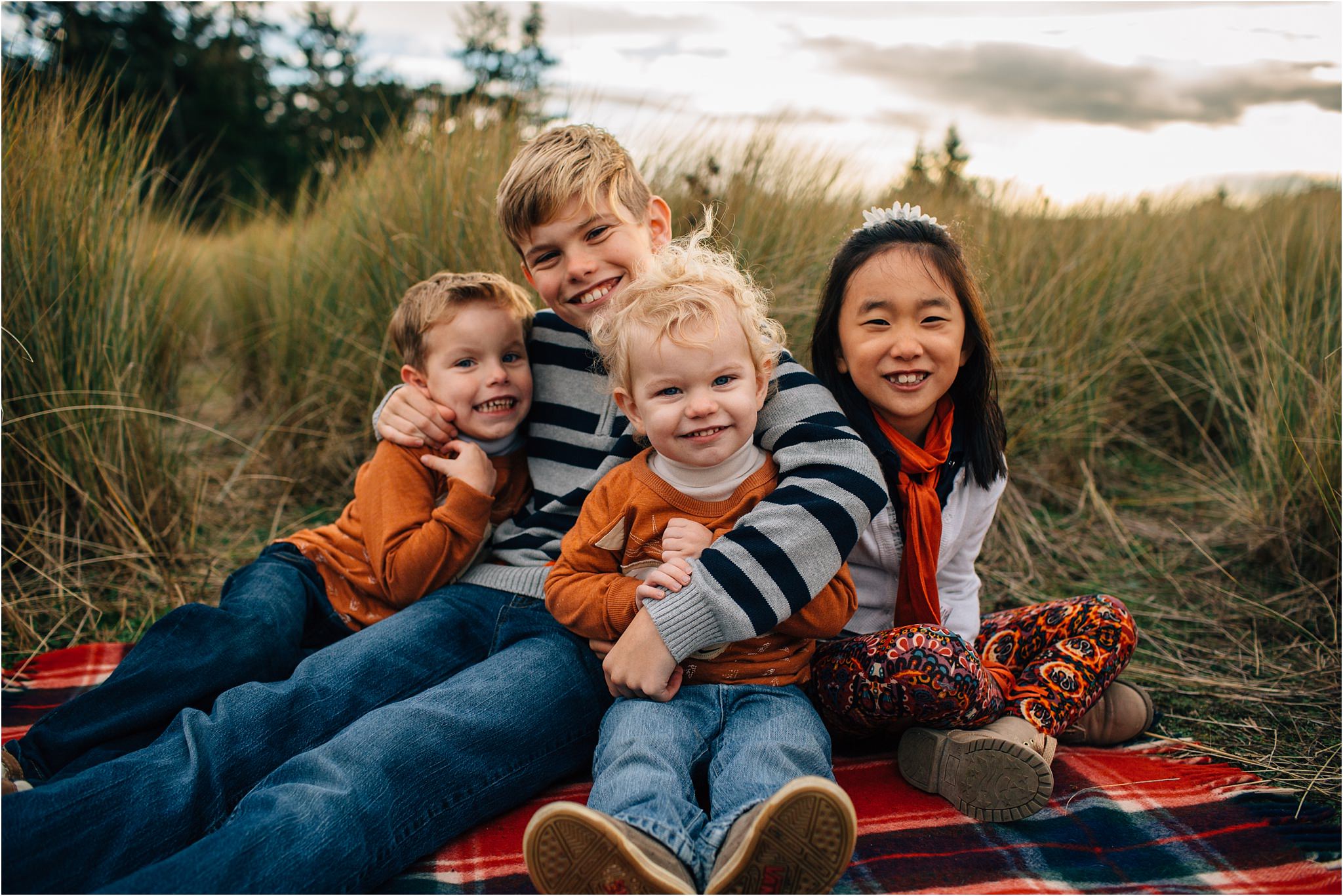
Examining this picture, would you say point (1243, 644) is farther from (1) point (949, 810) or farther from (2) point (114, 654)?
(2) point (114, 654)

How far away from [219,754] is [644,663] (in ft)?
2.67

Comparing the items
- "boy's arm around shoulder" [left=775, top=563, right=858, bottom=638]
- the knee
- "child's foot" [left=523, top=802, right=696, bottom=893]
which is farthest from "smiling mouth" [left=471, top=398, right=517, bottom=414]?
the knee

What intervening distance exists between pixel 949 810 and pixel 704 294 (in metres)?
1.18

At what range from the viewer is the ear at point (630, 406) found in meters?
1.85

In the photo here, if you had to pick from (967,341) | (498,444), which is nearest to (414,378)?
(498,444)

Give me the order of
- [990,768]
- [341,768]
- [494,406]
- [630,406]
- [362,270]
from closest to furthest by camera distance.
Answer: [341,768] → [990,768] → [630,406] → [494,406] → [362,270]

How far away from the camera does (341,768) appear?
5.06 ft

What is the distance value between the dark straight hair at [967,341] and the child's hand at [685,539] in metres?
0.51

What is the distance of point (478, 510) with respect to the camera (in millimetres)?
2090

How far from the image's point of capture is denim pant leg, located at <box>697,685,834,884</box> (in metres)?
1.45

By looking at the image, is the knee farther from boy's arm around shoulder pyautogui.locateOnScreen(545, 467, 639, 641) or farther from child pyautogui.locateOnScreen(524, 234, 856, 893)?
→ boy's arm around shoulder pyautogui.locateOnScreen(545, 467, 639, 641)

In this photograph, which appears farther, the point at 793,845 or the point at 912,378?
the point at 912,378

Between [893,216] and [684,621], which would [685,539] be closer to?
[684,621]

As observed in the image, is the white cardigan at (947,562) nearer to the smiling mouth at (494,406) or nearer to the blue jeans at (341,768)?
the blue jeans at (341,768)
